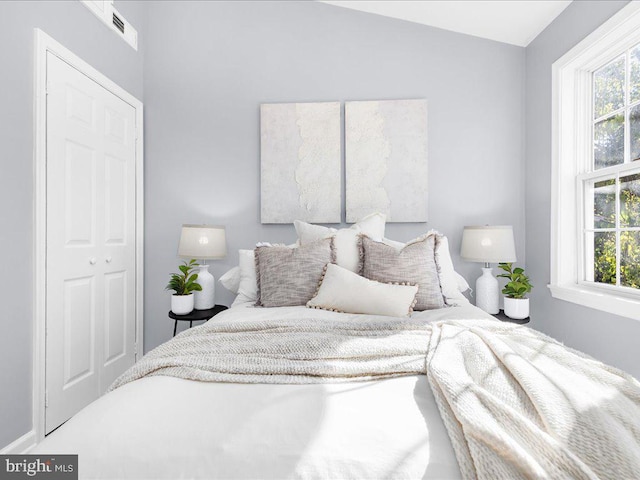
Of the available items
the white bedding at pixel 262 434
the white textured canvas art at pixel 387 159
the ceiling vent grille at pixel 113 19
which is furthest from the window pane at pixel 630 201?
the ceiling vent grille at pixel 113 19

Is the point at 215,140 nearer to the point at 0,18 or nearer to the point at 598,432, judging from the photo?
the point at 0,18

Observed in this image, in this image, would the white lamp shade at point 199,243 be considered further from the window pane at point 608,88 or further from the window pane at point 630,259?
the window pane at point 608,88

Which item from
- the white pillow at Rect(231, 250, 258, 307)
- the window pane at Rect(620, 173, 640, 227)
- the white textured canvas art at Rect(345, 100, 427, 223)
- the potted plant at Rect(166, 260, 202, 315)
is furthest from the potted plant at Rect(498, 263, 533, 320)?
the potted plant at Rect(166, 260, 202, 315)

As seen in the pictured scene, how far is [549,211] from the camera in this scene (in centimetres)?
245

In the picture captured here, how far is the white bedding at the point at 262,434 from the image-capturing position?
0.65 meters

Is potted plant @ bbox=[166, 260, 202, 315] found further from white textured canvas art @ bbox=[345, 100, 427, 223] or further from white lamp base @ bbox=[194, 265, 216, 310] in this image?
white textured canvas art @ bbox=[345, 100, 427, 223]

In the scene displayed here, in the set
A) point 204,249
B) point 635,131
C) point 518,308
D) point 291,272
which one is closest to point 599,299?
point 518,308

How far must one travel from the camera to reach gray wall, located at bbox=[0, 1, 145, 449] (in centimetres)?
171

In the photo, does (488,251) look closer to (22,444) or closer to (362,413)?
(362,413)

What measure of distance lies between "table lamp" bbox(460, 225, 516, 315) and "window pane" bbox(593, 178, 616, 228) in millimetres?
491

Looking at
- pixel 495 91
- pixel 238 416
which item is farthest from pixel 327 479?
pixel 495 91

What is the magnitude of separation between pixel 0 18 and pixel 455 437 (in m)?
2.51

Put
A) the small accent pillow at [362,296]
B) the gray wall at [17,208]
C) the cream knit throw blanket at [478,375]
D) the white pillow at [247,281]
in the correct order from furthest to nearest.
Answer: the white pillow at [247,281] < the small accent pillow at [362,296] < the gray wall at [17,208] < the cream knit throw blanket at [478,375]

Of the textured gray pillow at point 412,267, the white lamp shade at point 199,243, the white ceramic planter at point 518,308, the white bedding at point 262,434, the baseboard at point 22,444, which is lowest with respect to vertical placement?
the baseboard at point 22,444
